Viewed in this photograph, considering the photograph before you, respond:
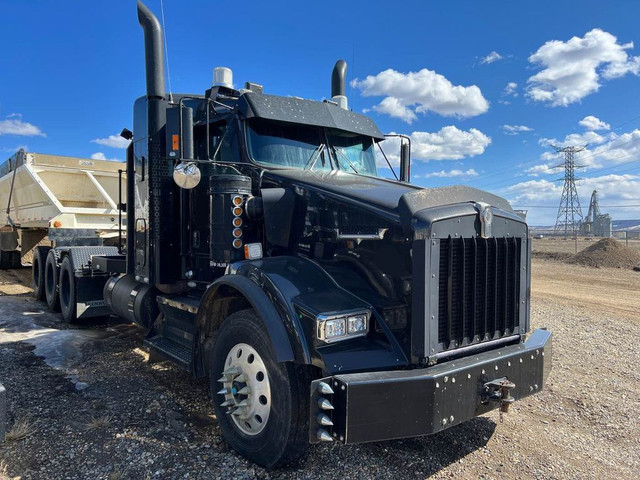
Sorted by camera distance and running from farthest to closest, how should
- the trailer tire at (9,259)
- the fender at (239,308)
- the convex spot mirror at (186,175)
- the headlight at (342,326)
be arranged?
the trailer tire at (9,259)
the convex spot mirror at (186,175)
the fender at (239,308)
the headlight at (342,326)

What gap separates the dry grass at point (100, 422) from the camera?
3.76 meters

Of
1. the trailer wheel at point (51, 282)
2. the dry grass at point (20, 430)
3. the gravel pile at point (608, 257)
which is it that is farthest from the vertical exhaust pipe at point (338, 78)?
the gravel pile at point (608, 257)

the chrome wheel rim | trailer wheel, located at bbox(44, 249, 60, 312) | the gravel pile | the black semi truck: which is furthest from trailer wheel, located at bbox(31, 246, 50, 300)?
the gravel pile

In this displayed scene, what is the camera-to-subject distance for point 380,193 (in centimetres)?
353

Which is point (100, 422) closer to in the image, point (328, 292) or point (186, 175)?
point (186, 175)

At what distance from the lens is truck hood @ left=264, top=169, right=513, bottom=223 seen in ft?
10.1

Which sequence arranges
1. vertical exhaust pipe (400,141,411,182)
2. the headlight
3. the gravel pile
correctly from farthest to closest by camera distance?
the gravel pile → vertical exhaust pipe (400,141,411,182) → the headlight

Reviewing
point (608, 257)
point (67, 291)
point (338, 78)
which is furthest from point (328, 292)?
point (608, 257)

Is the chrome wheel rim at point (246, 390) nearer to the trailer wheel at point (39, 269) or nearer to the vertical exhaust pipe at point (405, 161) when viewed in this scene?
Answer: the vertical exhaust pipe at point (405, 161)

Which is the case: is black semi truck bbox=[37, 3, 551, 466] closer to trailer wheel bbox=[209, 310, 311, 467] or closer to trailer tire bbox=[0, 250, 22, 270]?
trailer wheel bbox=[209, 310, 311, 467]

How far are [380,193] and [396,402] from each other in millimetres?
1502

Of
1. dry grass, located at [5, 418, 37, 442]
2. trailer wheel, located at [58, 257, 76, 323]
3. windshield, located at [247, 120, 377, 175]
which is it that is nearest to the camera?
dry grass, located at [5, 418, 37, 442]

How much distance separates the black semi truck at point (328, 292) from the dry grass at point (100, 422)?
71 cm

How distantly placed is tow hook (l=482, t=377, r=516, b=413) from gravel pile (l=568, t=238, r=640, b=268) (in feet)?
59.8
